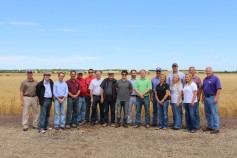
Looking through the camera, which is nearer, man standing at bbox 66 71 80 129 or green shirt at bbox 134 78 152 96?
green shirt at bbox 134 78 152 96

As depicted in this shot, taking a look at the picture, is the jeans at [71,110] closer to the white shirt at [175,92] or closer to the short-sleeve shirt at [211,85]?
the white shirt at [175,92]

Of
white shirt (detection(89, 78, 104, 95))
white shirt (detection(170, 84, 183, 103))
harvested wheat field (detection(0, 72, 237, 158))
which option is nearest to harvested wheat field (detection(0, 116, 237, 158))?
harvested wheat field (detection(0, 72, 237, 158))

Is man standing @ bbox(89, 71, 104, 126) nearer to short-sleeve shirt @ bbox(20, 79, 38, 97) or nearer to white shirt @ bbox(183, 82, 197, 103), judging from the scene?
short-sleeve shirt @ bbox(20, 79, 38, 97)

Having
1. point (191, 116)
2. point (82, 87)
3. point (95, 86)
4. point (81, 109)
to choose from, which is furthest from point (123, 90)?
point (191, 116)

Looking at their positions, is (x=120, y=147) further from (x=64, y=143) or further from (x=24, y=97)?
(x=24, y=97)

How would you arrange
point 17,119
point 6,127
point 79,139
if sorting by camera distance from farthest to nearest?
point 17,119 → point 6,127 → point 79,139

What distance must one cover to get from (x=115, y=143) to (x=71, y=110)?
308 cm

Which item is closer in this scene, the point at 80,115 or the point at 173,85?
the point at 173,85

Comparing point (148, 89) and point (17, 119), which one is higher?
point (148, 89)

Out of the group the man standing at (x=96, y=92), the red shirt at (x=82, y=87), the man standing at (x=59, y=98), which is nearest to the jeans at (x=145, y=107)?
the man standing at (x=96, y=92)

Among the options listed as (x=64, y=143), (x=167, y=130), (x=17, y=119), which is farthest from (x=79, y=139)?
(x=17, y=119)

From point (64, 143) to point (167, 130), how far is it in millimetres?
3550

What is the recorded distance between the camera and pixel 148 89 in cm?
1104

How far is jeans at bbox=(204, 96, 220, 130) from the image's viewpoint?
10234mm
